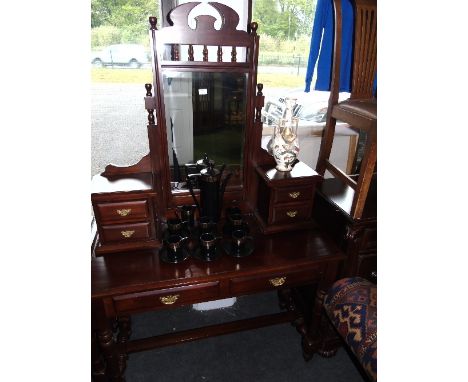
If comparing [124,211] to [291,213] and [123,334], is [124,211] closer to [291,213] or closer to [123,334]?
[291,213]

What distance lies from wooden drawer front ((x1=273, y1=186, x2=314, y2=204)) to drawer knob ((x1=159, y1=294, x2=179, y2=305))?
0.58 m

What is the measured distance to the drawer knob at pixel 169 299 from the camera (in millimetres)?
1209

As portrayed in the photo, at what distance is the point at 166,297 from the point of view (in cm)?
121

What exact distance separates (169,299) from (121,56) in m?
1.32

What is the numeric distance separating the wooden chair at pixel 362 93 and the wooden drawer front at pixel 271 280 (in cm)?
33

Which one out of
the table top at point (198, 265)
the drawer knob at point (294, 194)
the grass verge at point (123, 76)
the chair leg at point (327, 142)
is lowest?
the table top at point (198, 265)

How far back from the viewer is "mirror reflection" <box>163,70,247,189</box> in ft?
4.27

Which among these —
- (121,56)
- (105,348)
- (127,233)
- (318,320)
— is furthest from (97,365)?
(121,56)

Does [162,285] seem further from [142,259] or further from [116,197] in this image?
[116,197]

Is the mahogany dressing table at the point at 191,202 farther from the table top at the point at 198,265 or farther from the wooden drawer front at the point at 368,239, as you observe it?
the wooden drawer front at the point at 368,239

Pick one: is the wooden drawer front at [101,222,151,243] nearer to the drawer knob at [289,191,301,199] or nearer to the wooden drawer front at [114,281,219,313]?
the wooden drawer front at [114,281,219,313]

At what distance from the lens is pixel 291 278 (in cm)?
135

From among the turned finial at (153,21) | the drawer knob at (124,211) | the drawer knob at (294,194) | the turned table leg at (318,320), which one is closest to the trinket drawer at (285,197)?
the drawer knob at (294,194)
